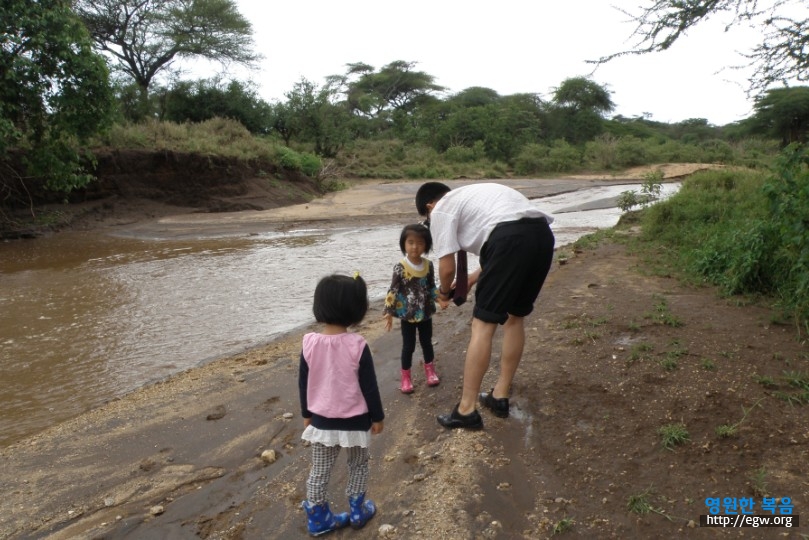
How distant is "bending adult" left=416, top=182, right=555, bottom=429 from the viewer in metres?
2.96

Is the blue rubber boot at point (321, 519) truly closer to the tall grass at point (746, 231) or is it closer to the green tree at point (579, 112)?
the tall grass at point (746, 231)

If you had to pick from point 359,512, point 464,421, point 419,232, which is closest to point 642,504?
point 464,421

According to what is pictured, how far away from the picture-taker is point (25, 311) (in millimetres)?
7297

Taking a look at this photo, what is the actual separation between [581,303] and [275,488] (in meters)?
3.44

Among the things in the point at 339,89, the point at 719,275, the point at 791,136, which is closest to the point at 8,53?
the point at 719,275

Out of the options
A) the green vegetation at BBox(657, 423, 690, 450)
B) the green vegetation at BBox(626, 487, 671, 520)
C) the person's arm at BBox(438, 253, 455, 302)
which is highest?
the person's arm at BBox(438, 253, 455, 302)

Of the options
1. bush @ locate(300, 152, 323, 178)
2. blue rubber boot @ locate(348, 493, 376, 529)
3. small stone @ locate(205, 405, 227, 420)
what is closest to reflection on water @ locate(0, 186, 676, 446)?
small stone @ locate(205, 405, 227, 420)

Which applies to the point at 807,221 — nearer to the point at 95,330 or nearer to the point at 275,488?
the point at 275,488

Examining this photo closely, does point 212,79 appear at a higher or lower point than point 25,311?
higher

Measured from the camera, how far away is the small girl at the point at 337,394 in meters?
2.43

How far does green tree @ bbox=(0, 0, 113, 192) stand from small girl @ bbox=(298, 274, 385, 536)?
466 inches

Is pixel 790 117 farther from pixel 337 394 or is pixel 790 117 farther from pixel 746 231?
pixel 337 394

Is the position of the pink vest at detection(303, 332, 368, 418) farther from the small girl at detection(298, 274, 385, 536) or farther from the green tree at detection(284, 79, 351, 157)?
the green tree at detection(284, 79, 351, 157)

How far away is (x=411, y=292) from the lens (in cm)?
391
